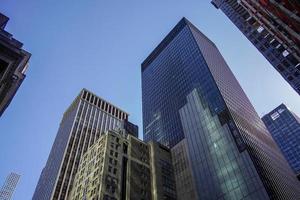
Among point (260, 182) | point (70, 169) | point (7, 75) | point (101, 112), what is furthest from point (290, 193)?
point (101, 112)

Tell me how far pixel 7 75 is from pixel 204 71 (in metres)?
96.2

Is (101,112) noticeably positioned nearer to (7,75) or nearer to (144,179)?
(144,179)

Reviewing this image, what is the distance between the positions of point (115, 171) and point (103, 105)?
103215 millimetres

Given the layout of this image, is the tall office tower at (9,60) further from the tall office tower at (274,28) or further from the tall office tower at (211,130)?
the tall office tower at (211,130)

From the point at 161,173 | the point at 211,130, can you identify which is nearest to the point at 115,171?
the point at 161,173

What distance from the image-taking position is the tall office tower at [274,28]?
Answer: 40.4m

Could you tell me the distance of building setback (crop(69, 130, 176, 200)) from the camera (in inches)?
3162

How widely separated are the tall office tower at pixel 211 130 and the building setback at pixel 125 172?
747 cm

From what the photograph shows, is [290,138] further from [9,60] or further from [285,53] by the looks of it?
[9,60]

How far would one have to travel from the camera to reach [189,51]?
137625mm

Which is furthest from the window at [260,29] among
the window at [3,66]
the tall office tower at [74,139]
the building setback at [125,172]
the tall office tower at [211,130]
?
the tall office tower at [74,139]

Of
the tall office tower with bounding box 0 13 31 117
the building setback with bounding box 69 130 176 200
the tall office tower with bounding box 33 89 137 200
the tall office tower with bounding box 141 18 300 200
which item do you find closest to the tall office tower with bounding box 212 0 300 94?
the tall office tower with bounding box 141 18 300 200

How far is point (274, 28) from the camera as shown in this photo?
53188mm

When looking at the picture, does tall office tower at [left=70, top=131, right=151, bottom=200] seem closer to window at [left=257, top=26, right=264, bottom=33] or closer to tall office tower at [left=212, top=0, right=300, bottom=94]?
tall office tower at [left=212, top=0, right=300, bottom=94]
